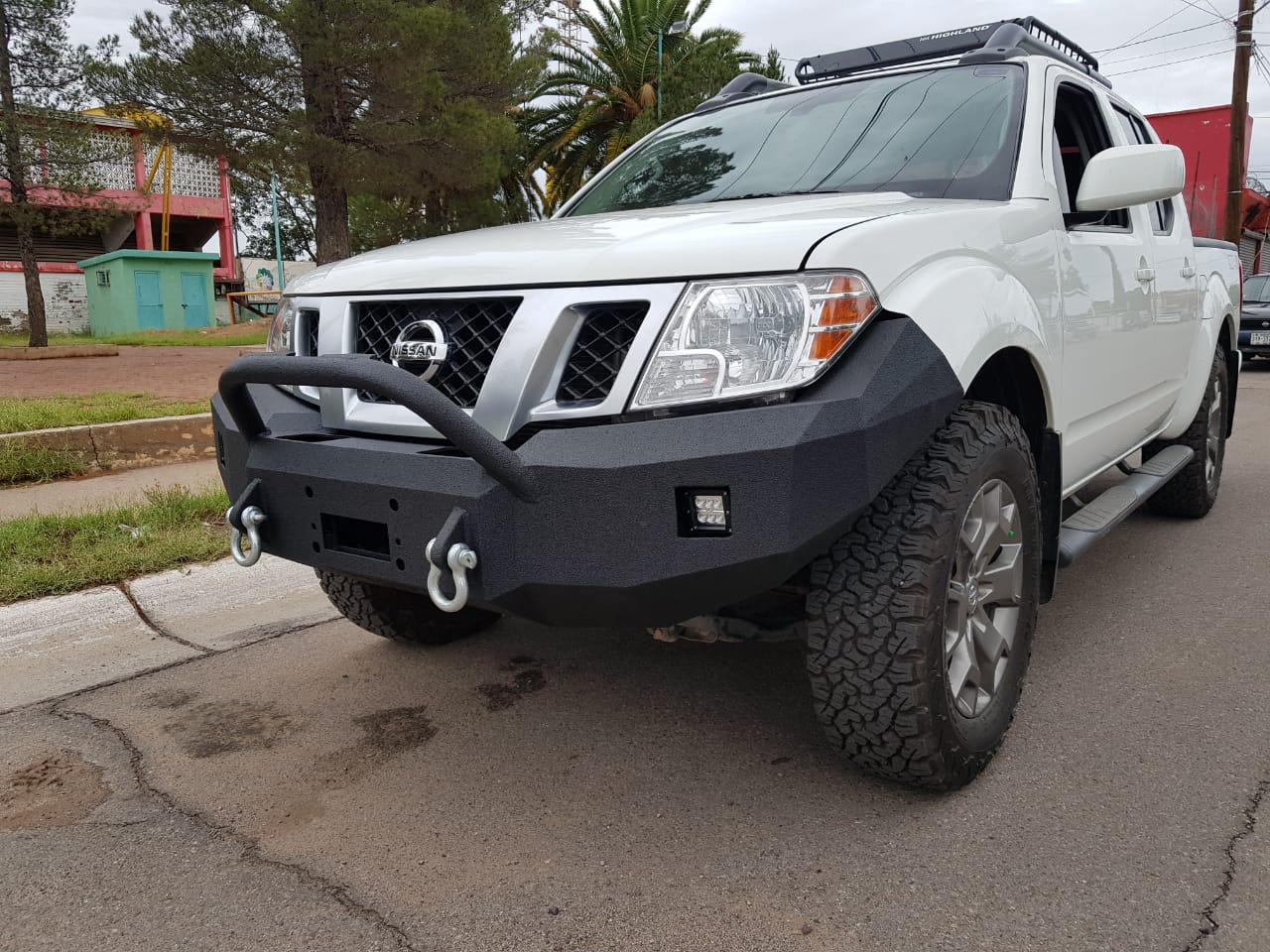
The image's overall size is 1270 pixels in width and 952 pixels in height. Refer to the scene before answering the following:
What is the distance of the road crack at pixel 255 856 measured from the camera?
2035 millimetres

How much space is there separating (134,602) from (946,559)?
335cm

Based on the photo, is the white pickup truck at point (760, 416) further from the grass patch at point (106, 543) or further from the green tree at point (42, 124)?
the green tree at point (42, 124)

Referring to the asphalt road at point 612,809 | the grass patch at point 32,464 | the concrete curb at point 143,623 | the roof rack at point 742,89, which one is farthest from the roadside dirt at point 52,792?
the grass patch at point 32,464

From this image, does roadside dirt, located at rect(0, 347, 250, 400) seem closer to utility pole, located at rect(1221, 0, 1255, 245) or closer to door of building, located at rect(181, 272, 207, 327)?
door of building, located at rect(181, 272, 207, 327)

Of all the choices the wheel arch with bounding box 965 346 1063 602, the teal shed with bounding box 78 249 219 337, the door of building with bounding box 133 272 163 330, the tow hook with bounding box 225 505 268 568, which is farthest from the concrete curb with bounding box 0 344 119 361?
the wheel arch with bounding box 965 346 1063 602

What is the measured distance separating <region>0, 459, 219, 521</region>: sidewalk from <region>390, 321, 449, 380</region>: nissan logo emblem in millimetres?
3832

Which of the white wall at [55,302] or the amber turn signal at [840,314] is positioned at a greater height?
the white wall at [55,302]

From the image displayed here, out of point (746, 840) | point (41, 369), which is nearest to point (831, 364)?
point (746, 840)

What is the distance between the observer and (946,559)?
221 centimetres

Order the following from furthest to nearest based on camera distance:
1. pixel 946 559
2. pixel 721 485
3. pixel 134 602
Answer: pixel 134 602, pixel 946 559, pixel 721 485

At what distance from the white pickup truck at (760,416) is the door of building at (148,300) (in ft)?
92.6

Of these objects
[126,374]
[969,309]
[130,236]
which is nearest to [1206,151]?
[126,374]

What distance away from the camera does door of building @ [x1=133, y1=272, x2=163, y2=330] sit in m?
27.8

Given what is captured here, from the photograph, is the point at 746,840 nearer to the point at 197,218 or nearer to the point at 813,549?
the point at 813,549
